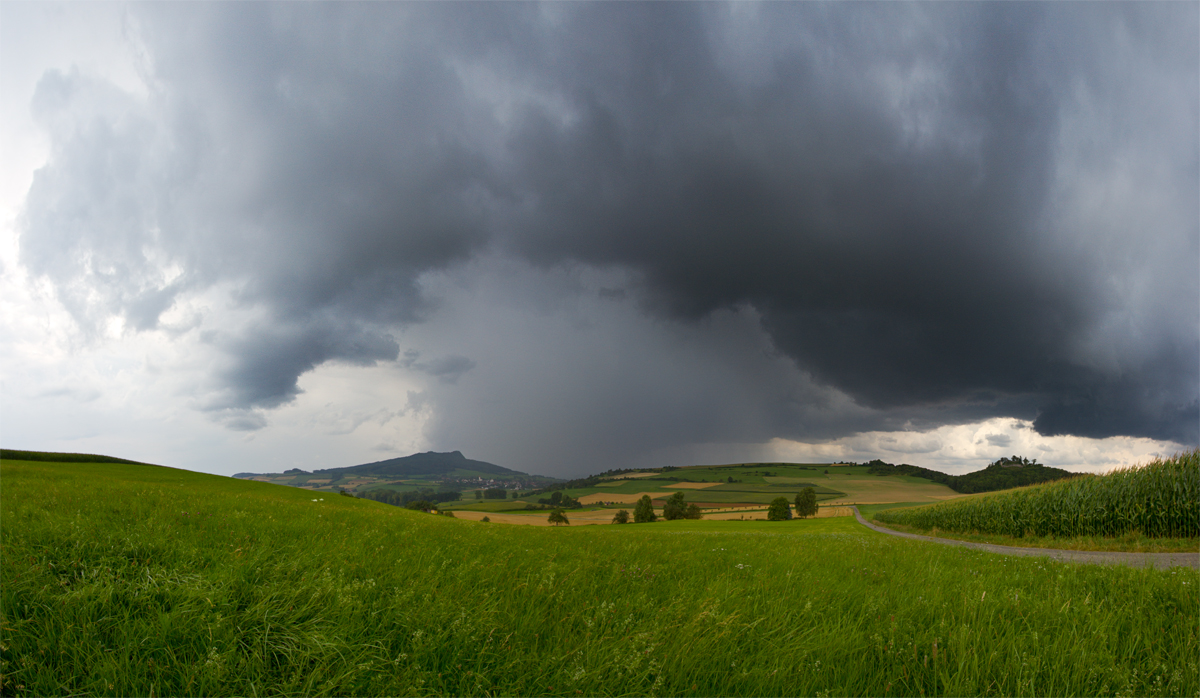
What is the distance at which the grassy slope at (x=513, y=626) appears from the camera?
3797mm

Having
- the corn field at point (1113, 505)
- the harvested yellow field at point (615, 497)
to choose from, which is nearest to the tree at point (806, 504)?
the harvested yellow field at point (615, 497)

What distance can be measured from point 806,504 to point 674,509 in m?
29.5

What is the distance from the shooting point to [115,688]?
3479 millimetres

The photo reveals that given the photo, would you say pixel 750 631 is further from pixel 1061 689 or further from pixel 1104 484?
pixel 1104 484

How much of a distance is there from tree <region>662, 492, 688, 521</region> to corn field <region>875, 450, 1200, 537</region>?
3125 inches

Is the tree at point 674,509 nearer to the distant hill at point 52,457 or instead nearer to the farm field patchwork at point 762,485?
the farm field patchwork at point 762,485

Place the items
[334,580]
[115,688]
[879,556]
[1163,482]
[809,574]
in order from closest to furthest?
[115,688] → [334,580] → [809,574] → [879,556] → [1163,482]

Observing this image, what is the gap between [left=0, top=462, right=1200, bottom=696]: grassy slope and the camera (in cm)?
380

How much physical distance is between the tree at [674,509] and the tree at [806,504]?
25.9 meters

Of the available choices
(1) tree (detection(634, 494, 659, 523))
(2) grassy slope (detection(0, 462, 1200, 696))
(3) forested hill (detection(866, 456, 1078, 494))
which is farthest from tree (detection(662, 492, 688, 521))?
(2) grassy slope (detection(0, 462, 1200, 696))

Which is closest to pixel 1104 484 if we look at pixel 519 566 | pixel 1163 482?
pixel 1163 482

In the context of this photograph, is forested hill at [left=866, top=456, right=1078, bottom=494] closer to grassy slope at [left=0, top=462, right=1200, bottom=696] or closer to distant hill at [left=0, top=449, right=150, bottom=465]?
grassy slope at [left=0, top=462, right=1200, bottom=696]

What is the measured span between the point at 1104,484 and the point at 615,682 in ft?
126

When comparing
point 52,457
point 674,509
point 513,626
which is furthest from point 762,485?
point 513,626
